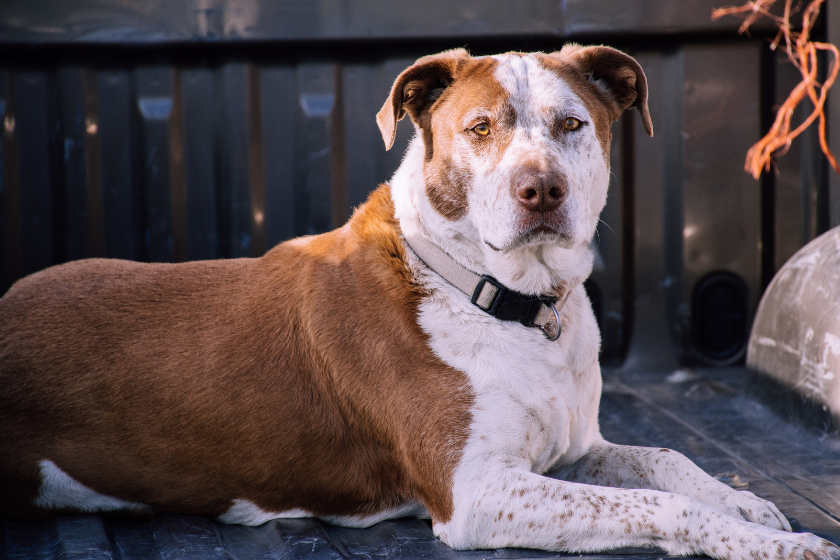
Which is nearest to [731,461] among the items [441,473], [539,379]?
[539,379]

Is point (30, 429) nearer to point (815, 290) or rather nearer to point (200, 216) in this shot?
point (200, 216)

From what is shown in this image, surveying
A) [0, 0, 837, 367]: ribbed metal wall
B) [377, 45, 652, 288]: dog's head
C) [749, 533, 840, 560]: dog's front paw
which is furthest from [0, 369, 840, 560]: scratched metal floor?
[377, 45, 652, 288]: dog's head

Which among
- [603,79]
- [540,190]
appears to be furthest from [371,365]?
[603,79]

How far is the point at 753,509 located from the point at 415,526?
2.86 ft

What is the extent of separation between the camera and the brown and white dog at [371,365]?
2.10m

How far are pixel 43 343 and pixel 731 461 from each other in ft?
6.86

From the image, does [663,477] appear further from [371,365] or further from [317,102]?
[317,102]

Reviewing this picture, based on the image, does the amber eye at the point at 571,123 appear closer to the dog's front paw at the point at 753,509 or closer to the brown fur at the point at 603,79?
the brown fur at the point at 603,79

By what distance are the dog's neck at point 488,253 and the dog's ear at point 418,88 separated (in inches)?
6.5

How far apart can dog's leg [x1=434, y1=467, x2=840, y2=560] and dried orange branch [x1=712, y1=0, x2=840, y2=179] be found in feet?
5.86

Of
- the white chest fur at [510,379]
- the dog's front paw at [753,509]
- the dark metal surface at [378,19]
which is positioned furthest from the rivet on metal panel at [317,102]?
the dog's front paw at [753,509]

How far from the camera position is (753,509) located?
2027mm

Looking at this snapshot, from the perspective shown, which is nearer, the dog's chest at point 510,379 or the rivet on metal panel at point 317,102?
the dog's chest at point 510,379

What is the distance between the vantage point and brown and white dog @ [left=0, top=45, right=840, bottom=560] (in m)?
2.10
